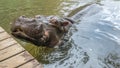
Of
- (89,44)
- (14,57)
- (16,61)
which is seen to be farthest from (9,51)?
(89,44)

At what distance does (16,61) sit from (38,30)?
78 cm

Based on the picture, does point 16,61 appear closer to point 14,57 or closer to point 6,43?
point 14,57

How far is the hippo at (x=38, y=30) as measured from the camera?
3891 millimetres

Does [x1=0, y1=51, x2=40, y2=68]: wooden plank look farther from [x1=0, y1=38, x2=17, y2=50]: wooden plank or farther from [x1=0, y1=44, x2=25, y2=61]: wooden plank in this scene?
[x1=0, y1=38, x2=17, y2=50]: wooden plank

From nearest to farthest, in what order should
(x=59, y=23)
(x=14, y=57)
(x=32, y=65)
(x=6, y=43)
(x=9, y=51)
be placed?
(x=32, y=65) < (x=14, y=57) < (x=9, y=51) < (x=6, y=43) < (x=59, y=23)

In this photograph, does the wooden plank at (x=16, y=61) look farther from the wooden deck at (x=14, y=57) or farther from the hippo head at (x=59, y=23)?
the hippo head at (x=59, y=23)

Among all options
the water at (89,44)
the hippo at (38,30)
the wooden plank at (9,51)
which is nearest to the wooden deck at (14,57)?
the wooden plank at (9,51)

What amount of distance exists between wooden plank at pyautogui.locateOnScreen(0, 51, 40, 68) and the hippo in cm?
50

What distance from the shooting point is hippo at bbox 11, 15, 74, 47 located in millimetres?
3891

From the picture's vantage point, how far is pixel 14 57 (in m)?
3.41

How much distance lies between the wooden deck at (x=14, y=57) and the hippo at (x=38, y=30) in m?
0.24

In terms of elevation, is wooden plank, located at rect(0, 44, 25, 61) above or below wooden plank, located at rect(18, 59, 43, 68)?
above

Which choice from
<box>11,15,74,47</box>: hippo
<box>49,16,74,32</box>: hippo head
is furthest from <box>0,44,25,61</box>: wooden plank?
<box>49,16,74,32</box>: hippo head

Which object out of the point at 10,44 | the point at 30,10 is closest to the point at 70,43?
the point at 10,44
